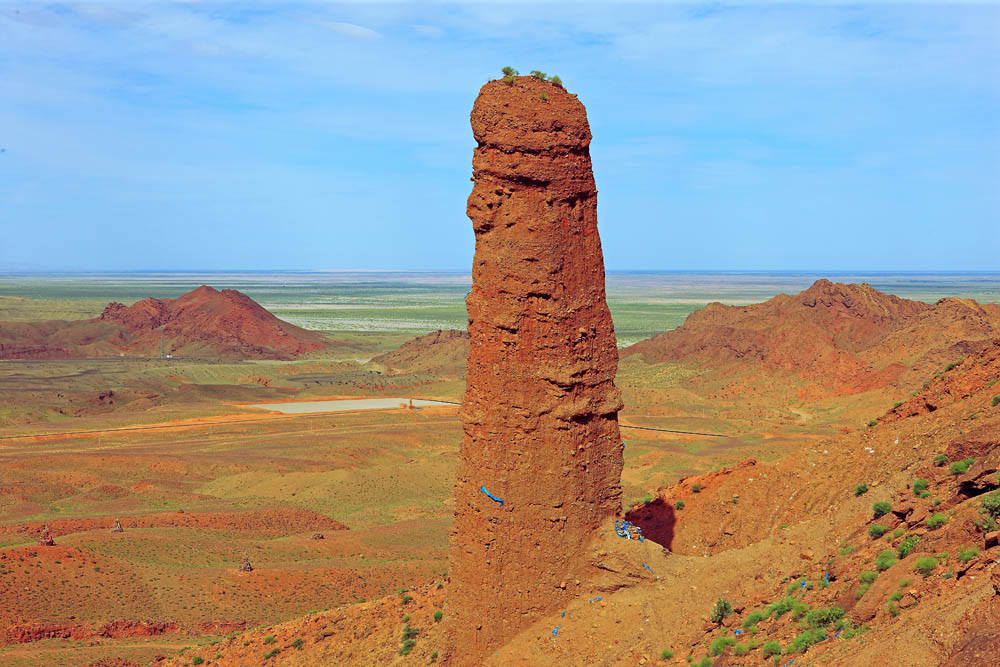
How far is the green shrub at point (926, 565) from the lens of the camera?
31.2ft

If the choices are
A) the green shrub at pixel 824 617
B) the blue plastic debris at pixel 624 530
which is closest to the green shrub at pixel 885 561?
the green shrub at pixel 824 617

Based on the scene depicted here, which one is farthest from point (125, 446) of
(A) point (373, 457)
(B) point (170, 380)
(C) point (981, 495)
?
(C) point (981, 495)

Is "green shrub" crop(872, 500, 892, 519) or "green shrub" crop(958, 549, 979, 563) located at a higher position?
"green shrub" crop(958, 549, 979, 563)

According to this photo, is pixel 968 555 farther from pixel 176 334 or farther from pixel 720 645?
pixel 176 334

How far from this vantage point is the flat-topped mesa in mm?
12406

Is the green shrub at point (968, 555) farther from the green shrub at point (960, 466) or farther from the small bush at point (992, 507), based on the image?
the green shrub at point (960, 466)

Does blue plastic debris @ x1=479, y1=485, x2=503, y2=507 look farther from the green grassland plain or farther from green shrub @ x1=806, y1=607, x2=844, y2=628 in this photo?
the green grassland plain

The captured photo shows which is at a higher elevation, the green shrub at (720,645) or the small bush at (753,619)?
the small bush at (753,619)

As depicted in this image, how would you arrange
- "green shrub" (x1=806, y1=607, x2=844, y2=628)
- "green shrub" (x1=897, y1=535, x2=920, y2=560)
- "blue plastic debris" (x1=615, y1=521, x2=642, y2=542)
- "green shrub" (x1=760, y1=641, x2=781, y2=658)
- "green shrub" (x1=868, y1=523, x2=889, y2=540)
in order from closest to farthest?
1. "green shrub" (x1=760, y1=641, x2=781, y2=658)
2. "green shrub" (x1=806, y1=607, x2=844, y2=628)
3. "green shrub" (x1=897, y1=535, x2=920, y2=560)
4. "green shrub" (x1=868, y1=523, x2=889, y2=540)
5. "blue plastic debris" (x1=615, y1=521, x2=642, y2=542)

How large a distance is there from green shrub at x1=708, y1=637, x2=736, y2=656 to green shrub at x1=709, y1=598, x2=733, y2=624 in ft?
1.95

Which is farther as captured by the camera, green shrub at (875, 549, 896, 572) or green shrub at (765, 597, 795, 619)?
green shrub at (765, 597, 795, 619)

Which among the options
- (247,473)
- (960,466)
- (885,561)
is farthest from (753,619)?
(247,473)

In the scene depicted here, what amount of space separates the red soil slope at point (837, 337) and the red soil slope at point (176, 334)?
140ft

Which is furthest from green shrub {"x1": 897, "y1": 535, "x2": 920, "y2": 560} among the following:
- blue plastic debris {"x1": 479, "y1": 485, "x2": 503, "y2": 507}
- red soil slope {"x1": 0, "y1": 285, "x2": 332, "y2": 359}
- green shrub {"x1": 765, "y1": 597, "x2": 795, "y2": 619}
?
red soil slope {"x1": 0, "y1": 285, "x2": 332, "y2": 359}
